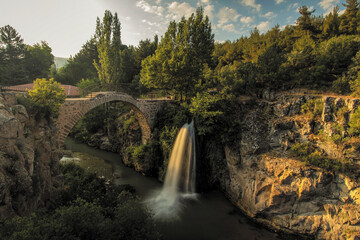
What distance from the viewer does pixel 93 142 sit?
23156mm

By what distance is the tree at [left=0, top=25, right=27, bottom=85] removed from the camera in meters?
24.2

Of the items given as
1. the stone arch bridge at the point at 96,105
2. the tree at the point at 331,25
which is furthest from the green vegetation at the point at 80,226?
the tree at the point at 331,25

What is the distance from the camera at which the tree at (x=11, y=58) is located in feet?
79.5

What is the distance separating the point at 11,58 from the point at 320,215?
41225mm

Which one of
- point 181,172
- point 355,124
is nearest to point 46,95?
point 181,172

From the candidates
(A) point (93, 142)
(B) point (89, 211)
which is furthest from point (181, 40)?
(A) point (93, 142)

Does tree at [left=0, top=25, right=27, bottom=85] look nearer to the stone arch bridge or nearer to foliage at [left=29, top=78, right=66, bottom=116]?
the stone arch bridge

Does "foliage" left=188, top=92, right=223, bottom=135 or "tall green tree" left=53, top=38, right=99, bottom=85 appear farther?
"tall green tree" left=53, top=38, right=99, bottom=85

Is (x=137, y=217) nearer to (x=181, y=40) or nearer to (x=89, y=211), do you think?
(x=89, y=211)

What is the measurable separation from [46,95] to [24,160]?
3.59 meters

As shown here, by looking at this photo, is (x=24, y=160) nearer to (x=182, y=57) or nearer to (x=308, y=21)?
(x=182, y=57)

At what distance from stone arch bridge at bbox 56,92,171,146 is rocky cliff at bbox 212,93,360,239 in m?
9.06

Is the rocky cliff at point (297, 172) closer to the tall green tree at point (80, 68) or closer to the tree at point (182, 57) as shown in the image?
the tree at point (182, 57)

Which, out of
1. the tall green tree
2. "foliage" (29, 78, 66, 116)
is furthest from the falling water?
the tall green tree
